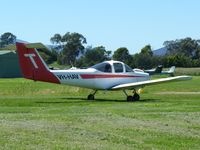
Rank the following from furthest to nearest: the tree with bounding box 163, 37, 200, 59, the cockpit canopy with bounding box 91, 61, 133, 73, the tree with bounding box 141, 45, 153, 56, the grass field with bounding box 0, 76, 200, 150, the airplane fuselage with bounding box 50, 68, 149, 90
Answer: the tree with bounding box 163, 37, 200, 59
the tree with bounding box 141, 45, 153, 56
the cockpit canopy with bounding box 91, 61, 133, 73
the airplane fuselage with bounding box 50, 68, 149, 90
the grass field with bounding box 0, 76, 200, 150

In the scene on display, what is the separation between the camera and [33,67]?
2844 cm

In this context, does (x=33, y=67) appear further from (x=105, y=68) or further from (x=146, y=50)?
(x=146, y=50)

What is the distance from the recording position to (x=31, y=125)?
13.8 metres

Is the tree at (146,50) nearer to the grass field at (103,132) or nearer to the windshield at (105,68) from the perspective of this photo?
the windshield at (105,68)

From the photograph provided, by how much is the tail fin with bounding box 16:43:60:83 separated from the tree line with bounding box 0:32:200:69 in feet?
304

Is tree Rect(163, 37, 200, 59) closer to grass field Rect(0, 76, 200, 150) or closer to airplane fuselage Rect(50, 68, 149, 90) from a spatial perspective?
airplane fuselage Rect(50, 68, 149, 90)

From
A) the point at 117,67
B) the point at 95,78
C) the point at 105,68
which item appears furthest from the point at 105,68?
the point at 95,78

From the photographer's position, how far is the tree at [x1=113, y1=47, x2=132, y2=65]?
149m

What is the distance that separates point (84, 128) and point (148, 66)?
437 ft

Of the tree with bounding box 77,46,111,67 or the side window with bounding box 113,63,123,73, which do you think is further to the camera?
the tree with bounding box 77,46,111,67

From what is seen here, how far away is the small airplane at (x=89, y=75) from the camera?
1122 inches

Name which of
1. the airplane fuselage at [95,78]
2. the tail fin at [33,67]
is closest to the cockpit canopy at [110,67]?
the airplane fuselage at [95,78]

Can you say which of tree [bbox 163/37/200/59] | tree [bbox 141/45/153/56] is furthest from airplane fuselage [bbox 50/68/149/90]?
tree [bbox 163/37/200/59]

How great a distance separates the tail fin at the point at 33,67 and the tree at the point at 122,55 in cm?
12023
